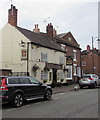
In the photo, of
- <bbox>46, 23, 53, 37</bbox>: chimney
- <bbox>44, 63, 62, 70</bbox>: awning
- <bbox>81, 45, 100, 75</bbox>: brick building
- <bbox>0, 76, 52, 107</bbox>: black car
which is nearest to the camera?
<bbox>0, 76, 52, 107</bbox>: black car

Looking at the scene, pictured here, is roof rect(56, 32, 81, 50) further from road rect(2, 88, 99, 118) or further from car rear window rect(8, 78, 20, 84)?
road rect(2, 88, 99, 118)

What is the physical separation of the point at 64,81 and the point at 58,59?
3.30 m

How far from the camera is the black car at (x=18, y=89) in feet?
31.7

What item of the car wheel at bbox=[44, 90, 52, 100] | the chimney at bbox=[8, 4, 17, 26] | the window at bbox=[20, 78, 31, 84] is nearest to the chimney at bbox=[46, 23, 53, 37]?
the chimney at bbox=[8, 4, 17, 26]

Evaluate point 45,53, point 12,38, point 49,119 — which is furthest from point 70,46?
point 49,119

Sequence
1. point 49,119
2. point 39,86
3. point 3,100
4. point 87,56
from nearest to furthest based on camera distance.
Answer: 1. point 49,119
2. point 3,100
3. point 39,86
4. point 87,56

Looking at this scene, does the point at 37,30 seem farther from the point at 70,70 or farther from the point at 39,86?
the point at 39,86

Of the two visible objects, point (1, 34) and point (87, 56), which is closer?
point (1, 34)

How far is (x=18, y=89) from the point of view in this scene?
10.2m

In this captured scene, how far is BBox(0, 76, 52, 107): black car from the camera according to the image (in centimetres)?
965

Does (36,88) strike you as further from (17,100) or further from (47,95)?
(17,100)

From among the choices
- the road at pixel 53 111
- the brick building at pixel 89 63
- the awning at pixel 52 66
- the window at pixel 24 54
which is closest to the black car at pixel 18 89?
the road at pixel 53 111

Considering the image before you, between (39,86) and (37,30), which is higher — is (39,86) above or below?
below

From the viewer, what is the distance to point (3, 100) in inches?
376
